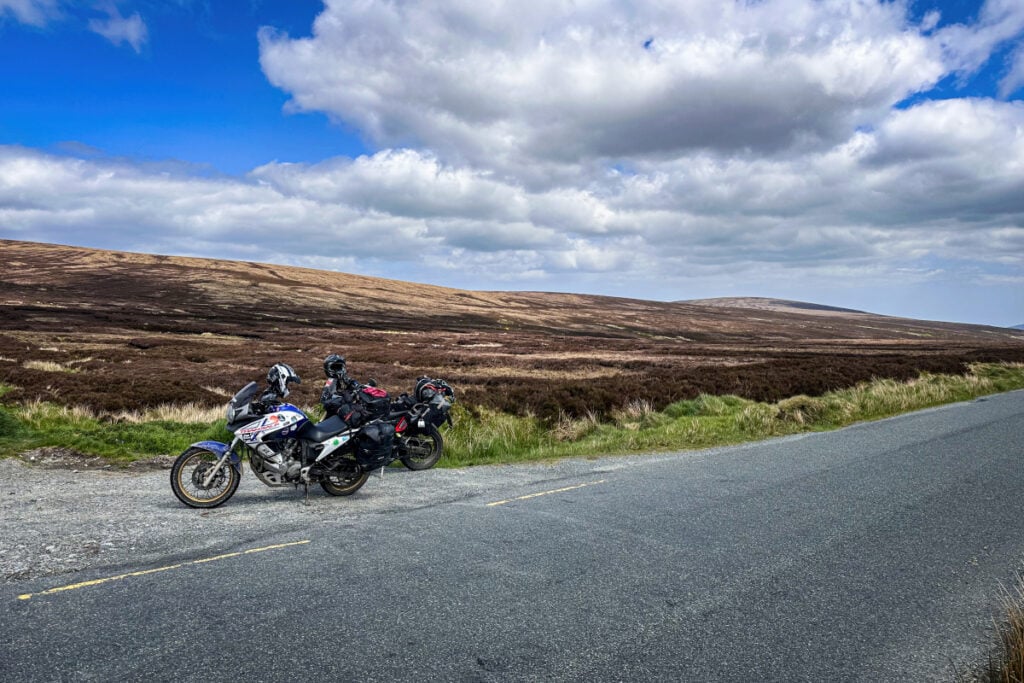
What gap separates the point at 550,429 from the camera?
55.4 feet

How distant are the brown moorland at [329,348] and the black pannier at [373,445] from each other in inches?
373

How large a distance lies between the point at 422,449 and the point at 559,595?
23.1ft

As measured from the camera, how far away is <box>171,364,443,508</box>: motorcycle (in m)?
8.60

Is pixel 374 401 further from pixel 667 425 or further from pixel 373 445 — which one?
pixel 667 425

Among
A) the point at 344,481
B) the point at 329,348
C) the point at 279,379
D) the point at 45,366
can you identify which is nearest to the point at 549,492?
the point at 344,481

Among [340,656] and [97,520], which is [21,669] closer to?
[340,656]

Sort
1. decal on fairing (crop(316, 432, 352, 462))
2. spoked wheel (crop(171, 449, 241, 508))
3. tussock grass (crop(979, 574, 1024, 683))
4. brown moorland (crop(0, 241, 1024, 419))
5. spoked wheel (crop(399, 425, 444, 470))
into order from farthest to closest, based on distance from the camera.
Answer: brown moorland (crop(0, 241, 1024, 419)) < spoked wheel (crop(399, 425, 444, 470)) < decal on fairing (crop(316, 432, 352, 462)) < spoked wheel (crop(171, 449, 241, 508)) < tussock grass (crop(979, 574, 1024, 683))

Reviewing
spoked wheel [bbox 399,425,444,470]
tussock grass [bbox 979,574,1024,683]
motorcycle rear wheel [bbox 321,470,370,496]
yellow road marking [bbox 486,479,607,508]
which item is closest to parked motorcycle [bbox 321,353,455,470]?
spoked wheel [bbox 399,425,444,470]

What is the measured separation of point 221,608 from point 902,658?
17.1 feet

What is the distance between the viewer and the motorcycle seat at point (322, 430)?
9117mm

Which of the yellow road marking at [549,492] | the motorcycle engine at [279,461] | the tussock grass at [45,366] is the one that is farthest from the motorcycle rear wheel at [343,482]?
the tussock grass at [45,366]

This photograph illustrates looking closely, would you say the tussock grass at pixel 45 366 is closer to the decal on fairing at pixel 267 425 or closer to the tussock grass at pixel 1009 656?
the decal on fairing at pixel 267 425

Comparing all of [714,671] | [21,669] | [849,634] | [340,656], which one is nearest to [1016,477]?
[849,634]

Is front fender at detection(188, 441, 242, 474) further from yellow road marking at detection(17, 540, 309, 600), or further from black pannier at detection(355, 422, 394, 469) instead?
yellow road marking at detection(17, 540, 309, 600)
